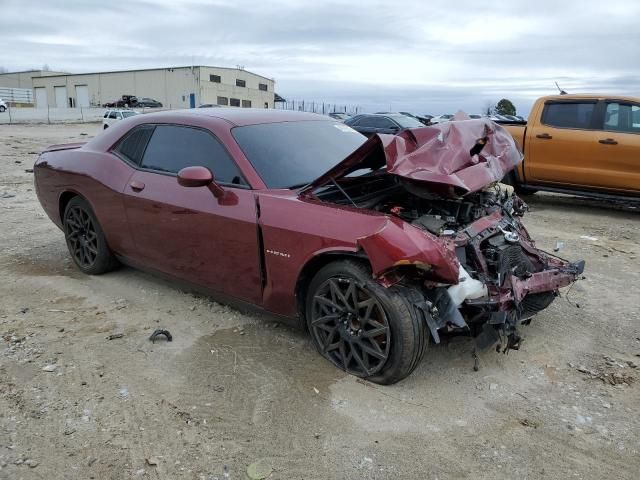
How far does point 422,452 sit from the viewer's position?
8.92 ft

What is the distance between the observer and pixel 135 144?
4.68 metres

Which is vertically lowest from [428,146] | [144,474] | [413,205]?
[144,474]

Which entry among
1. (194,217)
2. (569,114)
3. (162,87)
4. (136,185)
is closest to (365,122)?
(569,114)

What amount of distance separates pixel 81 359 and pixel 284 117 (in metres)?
2.32

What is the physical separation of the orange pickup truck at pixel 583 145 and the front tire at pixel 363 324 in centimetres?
519

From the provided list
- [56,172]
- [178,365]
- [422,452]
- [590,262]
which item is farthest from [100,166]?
[590,262]

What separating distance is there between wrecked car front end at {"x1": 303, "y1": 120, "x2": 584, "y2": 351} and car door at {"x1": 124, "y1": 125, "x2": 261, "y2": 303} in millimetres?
586

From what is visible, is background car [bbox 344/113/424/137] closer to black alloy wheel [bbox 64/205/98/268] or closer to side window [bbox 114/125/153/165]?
black alloy wheel [bbox 64/205/98/268]

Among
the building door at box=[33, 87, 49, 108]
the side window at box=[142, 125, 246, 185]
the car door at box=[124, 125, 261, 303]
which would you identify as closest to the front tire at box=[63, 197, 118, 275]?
the car door at box=[124, 125, 261, 303]

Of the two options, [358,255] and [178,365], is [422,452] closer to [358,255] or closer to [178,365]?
[358,255]

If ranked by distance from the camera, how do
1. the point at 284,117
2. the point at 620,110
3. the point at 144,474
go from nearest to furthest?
the point at 144,474 < the point at 284,117 < the point at 620,110

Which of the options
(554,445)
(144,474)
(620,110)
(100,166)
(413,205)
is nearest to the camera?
(144,474)

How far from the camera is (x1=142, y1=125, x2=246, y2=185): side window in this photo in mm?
3873

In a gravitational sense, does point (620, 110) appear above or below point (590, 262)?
above
